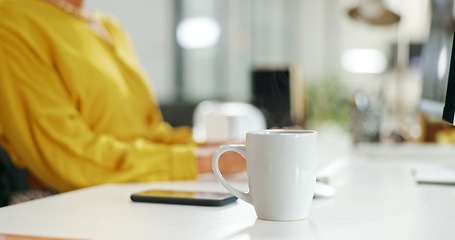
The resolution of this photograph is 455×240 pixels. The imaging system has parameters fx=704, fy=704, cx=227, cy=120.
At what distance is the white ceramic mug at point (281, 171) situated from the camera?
798 millimetres

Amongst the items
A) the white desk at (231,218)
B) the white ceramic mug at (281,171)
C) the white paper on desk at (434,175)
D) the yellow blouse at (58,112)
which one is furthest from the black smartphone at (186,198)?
the white paper on desk at (434,175)

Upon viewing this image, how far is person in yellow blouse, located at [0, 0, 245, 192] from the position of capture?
1239 mm

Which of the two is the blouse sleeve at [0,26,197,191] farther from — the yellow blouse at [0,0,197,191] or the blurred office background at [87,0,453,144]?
the blurred office background at [87,0,453,144]

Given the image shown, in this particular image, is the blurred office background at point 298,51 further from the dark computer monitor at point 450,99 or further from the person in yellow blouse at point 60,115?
the dark computer monitor at point 450,99

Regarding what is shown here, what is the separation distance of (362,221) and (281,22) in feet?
23.0

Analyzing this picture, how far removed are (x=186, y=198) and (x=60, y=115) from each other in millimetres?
401

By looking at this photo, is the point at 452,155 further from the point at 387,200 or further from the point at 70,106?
the point at 70,106

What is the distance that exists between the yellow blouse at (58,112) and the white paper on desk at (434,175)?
41cm

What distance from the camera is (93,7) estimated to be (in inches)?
137

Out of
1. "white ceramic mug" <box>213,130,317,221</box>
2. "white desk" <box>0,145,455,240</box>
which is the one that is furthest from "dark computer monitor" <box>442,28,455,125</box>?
"white ceramic mug" <box>213,130,317,221</box>

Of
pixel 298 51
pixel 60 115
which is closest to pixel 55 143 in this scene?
pixel 60 115

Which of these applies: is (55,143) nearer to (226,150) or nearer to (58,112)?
(58,112)

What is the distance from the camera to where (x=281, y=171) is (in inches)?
31.6

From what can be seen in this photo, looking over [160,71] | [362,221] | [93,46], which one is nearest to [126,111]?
[93,46]
